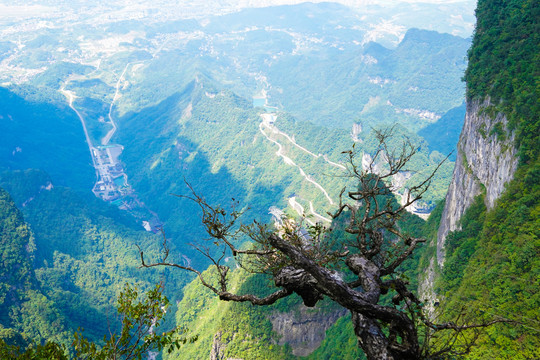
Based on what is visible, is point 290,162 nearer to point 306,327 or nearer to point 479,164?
point 306,327

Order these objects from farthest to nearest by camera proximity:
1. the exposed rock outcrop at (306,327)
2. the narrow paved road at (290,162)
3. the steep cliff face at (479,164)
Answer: the narrow paved road at (290,162) → the exposed rock outcrop at (306,327) → the steep cliff face at (479,164)

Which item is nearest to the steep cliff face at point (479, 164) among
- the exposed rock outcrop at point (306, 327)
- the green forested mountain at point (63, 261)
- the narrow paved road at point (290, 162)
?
the exposed rock outcrop at point (306, 327)

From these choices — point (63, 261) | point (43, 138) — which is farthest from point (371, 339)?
point (43, 138)

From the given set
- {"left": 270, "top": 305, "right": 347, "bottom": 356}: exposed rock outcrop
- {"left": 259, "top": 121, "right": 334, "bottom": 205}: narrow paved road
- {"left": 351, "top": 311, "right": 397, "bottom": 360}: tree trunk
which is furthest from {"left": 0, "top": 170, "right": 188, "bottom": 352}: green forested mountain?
{"left": 351, "top": 311, "right": 397, "bottom": 360}: tree trunk

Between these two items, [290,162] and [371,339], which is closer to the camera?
[371,339]

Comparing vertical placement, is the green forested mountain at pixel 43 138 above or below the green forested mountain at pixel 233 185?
below

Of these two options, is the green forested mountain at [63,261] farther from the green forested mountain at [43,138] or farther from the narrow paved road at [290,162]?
the narrow paved road at [290,162]

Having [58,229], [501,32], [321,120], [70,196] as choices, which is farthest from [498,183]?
[321,120]
